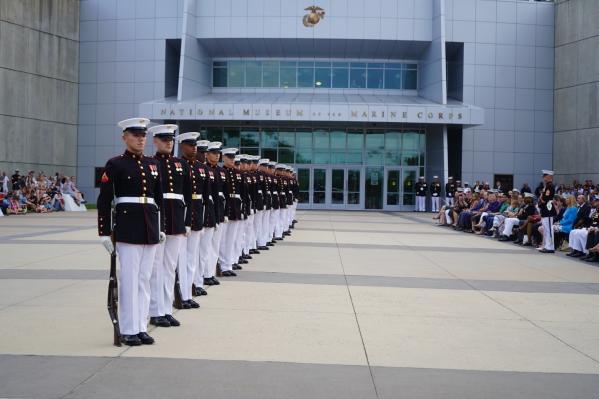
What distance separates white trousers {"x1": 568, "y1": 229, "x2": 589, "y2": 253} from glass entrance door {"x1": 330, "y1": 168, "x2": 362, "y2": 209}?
25.1 metres

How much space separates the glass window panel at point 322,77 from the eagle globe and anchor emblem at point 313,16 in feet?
11.5

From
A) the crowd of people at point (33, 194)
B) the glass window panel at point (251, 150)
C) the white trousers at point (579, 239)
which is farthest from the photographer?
the glass window panel at point (251, 150)

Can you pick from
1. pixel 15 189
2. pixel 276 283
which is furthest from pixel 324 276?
pixel 15 189

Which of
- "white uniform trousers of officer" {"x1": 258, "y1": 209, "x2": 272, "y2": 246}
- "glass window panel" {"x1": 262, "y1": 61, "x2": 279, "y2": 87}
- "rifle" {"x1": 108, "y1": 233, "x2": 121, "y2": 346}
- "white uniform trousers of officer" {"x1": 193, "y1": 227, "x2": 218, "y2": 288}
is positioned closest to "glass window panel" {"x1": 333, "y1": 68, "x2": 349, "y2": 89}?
"glass window panel" {"x1": 262, "y1": 61, "x2": 279, "y2": 87}

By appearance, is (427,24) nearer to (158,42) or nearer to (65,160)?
(158,42)

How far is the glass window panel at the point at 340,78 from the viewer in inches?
1603

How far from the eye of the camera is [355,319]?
309 inches

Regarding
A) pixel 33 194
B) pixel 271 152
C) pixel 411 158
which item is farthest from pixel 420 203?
pixel 33 194

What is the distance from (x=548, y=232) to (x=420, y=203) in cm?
2282

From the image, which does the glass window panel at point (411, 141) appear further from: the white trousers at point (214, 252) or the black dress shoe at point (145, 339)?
the black dress shoe at point (145, 339)

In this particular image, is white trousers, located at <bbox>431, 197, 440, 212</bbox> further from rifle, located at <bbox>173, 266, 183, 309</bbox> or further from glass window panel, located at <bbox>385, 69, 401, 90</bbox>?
rifle, located at <bbox>173, 266, 183, 309</bbox>

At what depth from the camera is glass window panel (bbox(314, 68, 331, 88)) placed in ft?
134

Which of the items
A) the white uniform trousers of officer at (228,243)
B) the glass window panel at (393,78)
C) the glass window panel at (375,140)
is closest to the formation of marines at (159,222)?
the white uniform trousers of officer at (228,243)

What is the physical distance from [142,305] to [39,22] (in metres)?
34.8
